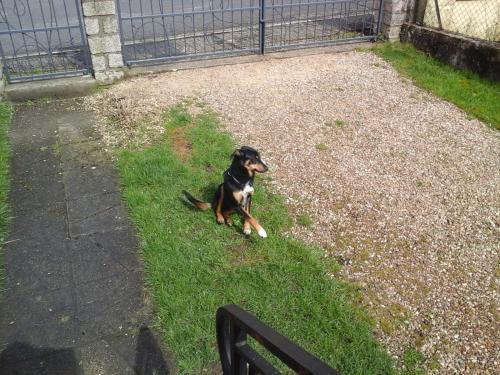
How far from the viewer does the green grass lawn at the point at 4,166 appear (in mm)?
4710

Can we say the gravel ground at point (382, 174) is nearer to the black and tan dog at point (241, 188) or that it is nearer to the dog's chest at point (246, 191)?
the black and tan dog at point (241, 188)

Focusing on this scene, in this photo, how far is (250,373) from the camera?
178 cm

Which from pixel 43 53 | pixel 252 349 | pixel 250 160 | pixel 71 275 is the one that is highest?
pixel 252 349

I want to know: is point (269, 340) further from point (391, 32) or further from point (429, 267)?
point (391, 32)

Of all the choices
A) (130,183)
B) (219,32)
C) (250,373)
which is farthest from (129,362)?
(219,32)

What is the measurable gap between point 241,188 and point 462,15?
329 inches

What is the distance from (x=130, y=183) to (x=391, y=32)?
758 centimetres

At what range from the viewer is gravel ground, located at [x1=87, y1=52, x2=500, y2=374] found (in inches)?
151

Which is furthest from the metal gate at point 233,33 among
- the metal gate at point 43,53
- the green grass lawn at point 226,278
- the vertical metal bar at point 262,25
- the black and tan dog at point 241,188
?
the black and tan dog at point 241,188

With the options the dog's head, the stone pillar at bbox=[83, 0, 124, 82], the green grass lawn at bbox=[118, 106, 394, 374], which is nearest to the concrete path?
the green grass lawn at bbox=[118, 106, 394, 374]

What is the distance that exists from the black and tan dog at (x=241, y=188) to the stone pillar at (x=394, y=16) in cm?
753

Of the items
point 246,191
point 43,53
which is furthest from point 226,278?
point 43,53

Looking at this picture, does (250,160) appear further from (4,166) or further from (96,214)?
(4,166)

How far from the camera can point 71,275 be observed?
13.4 ft
